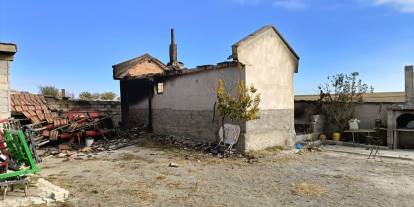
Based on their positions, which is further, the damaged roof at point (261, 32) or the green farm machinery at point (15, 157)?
the damaged roof at point (261, 32)

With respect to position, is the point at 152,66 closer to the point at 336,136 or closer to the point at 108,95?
the point at 336,136

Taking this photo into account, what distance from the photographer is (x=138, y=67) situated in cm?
2191

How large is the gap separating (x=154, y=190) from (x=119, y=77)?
12983mm

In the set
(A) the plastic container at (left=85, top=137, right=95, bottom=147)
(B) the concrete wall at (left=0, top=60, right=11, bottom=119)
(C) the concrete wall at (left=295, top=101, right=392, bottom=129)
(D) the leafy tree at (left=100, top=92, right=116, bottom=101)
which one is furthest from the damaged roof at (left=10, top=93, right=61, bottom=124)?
(D) the leafy tree at (left=100, top=92, right=116, bottom=101)

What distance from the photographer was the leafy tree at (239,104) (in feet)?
42.4

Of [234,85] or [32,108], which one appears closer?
[234,85]

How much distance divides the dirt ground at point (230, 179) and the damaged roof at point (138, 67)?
730 cm

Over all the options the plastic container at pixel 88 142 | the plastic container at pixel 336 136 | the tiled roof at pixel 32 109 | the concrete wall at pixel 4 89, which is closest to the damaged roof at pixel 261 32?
the plastic container at pixel 336 136

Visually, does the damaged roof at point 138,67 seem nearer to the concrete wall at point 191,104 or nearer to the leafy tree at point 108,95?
the concrete wall at point 191,104

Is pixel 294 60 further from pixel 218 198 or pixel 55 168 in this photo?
pixel 55 168

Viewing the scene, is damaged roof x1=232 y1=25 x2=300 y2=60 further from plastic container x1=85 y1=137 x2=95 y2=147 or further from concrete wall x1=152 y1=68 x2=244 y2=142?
plastic container x1=85 y1=137 x2=95 y2=147

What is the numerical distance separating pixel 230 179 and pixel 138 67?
13847 mm

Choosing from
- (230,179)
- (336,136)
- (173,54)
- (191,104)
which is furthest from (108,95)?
(230,179)

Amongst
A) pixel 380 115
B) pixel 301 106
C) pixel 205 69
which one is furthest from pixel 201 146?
pixel 380 115
